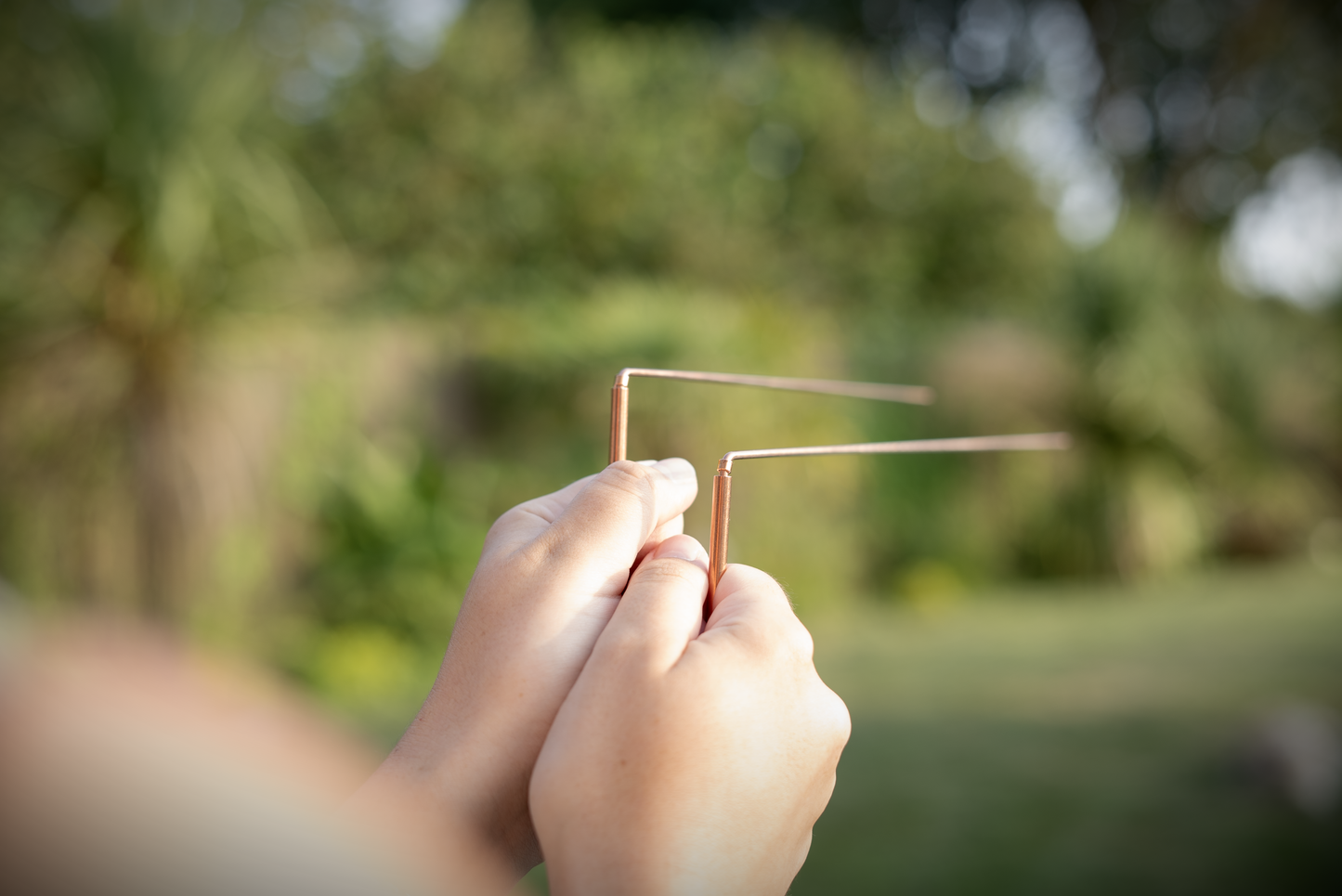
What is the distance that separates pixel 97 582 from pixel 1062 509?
5297 millimetres

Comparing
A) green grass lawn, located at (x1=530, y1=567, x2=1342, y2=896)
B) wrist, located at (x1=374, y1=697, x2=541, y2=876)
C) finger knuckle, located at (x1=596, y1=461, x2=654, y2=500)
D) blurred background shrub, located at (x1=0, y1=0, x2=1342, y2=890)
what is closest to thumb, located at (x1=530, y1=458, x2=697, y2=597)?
finger knuckle, located at (x1=596, y1=461, x2=654, y2=500)

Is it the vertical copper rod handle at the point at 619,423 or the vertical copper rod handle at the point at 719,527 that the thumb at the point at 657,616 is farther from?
the vertical copper rod handle at the point at 619,423

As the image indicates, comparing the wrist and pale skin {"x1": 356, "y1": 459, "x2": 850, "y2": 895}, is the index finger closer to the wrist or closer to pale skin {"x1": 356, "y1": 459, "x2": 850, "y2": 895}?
pale skin {"x1": 356, "y1": 459, "x2": 850, "y2": 895}

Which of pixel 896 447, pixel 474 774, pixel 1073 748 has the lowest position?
pixel 1073 748

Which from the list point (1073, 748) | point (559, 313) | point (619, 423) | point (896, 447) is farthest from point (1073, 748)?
point (559, 313)

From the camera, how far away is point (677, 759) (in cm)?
68

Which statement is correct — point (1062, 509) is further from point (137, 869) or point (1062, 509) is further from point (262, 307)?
point (137, 869)

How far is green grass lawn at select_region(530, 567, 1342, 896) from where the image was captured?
8.46ft

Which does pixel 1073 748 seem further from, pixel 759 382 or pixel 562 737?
pixel 562 737

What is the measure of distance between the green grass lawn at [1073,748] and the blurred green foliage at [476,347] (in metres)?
0.87

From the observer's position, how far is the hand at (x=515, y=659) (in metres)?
0.76

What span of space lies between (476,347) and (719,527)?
4805 millimetres

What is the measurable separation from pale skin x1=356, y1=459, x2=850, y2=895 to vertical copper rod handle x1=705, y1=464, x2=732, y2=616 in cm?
1

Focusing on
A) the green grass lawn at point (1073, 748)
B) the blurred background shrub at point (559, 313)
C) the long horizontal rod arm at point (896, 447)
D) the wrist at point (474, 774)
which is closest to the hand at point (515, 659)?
the wrist at point (474, 774)
